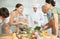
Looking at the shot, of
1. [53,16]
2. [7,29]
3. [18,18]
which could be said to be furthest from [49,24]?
[7,29]

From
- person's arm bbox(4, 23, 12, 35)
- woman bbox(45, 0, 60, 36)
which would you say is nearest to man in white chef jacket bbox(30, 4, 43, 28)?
woman bbox(45, 0, 60, 36)

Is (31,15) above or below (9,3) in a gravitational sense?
below

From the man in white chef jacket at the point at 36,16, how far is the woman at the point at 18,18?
0.10 metres

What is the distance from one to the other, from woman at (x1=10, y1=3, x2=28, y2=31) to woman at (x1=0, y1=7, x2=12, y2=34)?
6 cm

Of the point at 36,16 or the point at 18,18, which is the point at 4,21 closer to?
the point at 18,18

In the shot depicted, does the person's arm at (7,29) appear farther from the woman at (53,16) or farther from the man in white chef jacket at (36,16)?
the woman at (53,16)

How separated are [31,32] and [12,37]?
233 millimetres

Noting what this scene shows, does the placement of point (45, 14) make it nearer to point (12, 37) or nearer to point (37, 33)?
point (37, 33)

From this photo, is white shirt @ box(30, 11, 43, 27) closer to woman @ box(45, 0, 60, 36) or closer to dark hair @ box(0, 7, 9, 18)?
woman @ box(45, 0, 60, 36)

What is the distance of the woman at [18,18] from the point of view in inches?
71.8

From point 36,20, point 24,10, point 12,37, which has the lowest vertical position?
point 12,37

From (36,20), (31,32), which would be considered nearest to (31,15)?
(36,20)

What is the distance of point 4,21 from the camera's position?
1803mm

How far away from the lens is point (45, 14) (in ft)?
6.31
